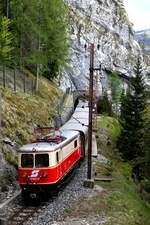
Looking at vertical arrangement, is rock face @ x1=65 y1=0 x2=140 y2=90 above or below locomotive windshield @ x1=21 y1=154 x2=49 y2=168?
above

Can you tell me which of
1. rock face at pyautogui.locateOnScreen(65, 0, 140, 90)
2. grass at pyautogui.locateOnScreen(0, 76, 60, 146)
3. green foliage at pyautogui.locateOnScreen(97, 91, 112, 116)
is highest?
rock face at pyautogui.locateOnScreen(65, 0, 140, 90)

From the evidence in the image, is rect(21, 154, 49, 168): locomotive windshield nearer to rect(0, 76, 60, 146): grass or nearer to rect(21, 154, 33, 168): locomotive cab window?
rect(21, 154, 33, 168): locomotive cab window

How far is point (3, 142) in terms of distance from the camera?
24359mm

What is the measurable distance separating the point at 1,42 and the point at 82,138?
10876mm

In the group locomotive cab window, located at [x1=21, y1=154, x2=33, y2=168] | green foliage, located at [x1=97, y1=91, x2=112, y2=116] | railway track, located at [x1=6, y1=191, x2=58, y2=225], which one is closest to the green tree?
green foliage, located at [x1=97, y1=91, x2=112, y2=116]

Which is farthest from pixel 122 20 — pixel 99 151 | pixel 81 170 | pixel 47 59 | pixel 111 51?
pixel 81 170

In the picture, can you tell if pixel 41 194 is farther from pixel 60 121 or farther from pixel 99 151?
pixel 60 121

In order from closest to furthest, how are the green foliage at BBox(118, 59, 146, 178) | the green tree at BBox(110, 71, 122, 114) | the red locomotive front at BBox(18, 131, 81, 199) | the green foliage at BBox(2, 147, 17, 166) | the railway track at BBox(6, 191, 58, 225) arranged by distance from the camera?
the railway track at BBox(6, 191, 58, 225)
the red locomotive front at BBox(18, 131, 81, 199)
the green foliage at BBox(2, 147, 17, 166)
the green foliage at BBox(118, 59, 146, 178)
the green tree at BBox(110, 71, 122, 114)

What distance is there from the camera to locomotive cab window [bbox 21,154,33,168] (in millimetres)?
20516

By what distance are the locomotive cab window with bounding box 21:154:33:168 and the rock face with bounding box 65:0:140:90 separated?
83.4 m

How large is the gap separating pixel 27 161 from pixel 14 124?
23.4 feet

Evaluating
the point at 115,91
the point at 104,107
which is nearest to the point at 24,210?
the point at 104,107

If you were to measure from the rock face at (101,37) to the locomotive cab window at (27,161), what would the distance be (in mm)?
83413

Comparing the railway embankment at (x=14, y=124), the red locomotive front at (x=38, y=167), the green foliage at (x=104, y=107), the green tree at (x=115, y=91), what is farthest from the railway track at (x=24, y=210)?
the green tree at (x=115, y=91)
